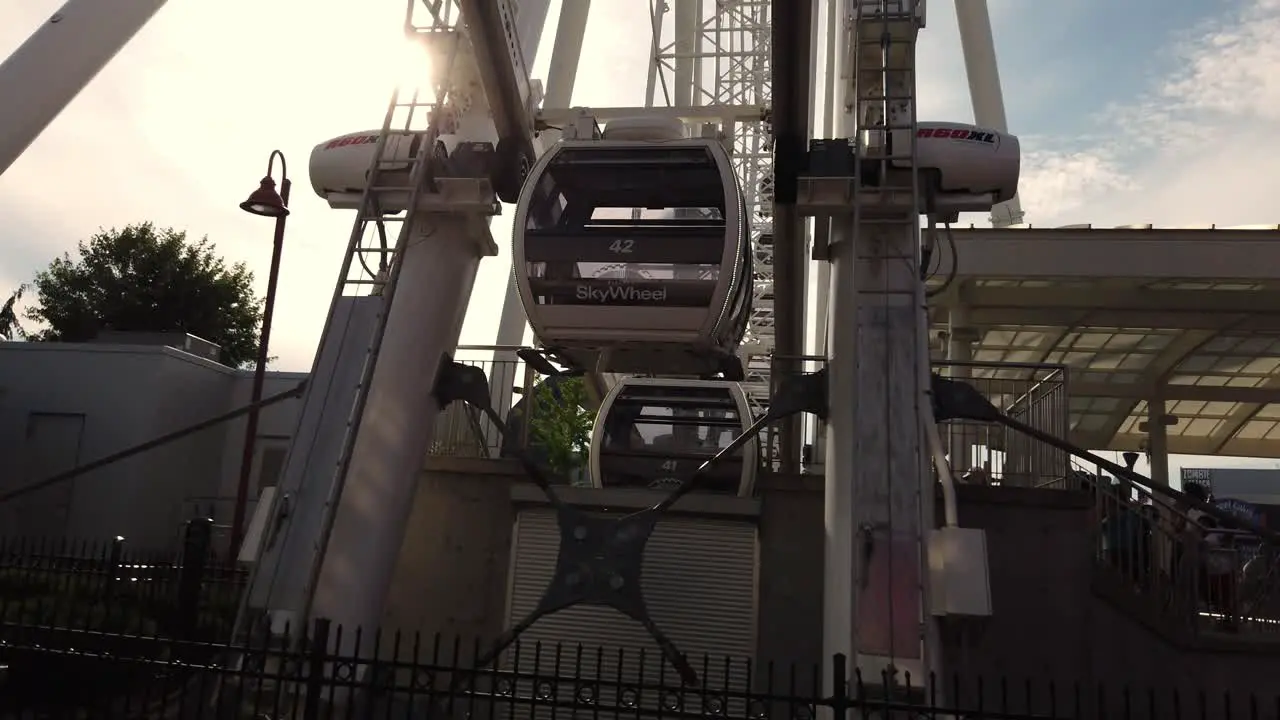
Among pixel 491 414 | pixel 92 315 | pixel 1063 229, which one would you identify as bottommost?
pixel 491 414

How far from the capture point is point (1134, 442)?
1051 inches

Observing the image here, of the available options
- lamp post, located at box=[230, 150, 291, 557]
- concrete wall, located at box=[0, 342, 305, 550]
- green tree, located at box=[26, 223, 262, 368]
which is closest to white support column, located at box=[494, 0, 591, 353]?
lamp post, located at box=[230, 150, 291, 557]

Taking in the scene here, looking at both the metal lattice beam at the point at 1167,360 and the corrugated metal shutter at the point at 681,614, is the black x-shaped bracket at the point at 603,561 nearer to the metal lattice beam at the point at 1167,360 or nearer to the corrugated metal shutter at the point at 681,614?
the corrugated metal shutter at the point at 681,614

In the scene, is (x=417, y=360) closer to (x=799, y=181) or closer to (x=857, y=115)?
(x=799, y=181)

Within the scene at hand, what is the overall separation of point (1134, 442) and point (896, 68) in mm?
22530

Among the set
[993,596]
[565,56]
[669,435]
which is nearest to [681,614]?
[993,596]

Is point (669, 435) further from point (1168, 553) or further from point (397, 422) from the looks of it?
point (1168, 553)

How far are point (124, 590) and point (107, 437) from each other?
9.83 m

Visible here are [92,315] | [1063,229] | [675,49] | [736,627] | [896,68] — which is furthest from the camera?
[92,315]

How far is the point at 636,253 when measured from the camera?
25.7 ft

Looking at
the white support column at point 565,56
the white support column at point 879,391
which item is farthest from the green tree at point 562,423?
the white support column at point 879,391

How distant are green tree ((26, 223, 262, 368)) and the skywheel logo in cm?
3157

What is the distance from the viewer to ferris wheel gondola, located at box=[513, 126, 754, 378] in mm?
7676

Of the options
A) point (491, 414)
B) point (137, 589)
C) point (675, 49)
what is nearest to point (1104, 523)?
point (491, 414)
